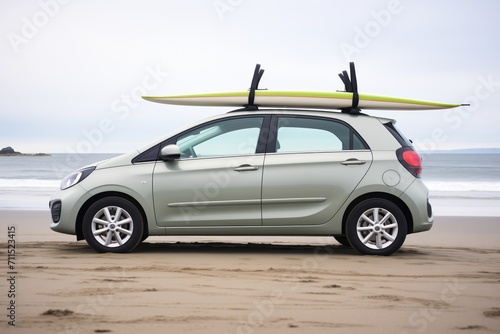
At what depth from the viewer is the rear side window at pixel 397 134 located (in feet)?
27.6

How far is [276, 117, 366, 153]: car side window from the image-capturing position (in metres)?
8.25

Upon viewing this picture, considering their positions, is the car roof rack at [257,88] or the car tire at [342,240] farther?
the car tire at [342,240]

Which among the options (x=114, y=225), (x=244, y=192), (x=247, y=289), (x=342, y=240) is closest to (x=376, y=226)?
(x=342, y=240)

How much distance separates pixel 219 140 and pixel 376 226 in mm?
2053

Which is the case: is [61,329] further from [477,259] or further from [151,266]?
[477,259]

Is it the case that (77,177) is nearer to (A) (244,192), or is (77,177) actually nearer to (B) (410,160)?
(A) (244,192)

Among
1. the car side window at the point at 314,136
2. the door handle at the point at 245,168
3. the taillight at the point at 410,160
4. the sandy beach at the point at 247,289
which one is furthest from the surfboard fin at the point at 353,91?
the sandy beach at the point at 247,289

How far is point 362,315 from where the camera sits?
4938 millimetres

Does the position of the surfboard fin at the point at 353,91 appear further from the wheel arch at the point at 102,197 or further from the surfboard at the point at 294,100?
the wheel arch at the point at 102,197

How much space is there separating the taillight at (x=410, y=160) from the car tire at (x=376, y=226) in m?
0.48

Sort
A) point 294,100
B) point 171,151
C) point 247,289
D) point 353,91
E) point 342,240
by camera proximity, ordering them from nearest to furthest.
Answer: point 247,289, point 171,151, point 294,100, point 353,91, point 342,240

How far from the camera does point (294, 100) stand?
8.45m

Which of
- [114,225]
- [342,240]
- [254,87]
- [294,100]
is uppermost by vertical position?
[254,87]

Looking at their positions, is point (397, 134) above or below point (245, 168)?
above
